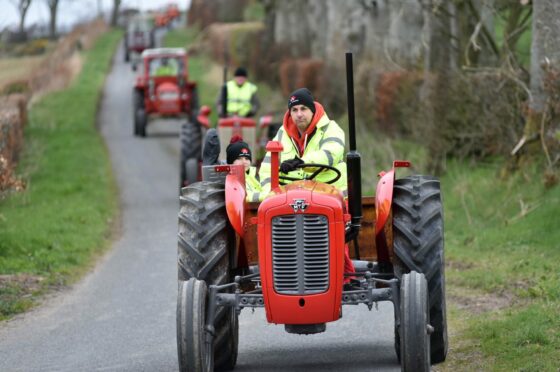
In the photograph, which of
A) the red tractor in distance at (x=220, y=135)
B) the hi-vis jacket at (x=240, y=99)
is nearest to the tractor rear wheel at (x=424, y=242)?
the red tractor in distance at (x=220, y=135)

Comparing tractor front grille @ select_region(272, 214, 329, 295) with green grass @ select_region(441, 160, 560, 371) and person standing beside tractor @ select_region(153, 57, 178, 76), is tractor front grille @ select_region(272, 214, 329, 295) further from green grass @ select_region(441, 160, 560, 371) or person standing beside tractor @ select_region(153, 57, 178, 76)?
person standing beside tractor @ select_region(153, 57, 178, 76)

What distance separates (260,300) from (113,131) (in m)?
33.7

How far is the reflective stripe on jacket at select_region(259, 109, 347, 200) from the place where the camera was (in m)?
10.3

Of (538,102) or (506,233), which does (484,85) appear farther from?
(506,233)

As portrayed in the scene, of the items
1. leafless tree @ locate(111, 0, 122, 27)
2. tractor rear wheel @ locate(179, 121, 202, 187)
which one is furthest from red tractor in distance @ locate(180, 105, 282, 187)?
leafless tree @ locate(111, 0, 122, 27)

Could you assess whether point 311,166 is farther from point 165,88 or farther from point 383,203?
point 165,88

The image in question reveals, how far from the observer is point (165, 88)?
3816 centimetres

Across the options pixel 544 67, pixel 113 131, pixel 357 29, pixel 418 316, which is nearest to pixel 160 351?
pixel 418 316

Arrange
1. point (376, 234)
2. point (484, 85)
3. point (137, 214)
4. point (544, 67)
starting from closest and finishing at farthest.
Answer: point (376, 234) < point (544, 67) < point (484, 85) < point (137, 214)

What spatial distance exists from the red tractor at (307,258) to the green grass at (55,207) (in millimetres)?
4464

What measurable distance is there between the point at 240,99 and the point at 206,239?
1304 cm

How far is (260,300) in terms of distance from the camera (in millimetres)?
9523

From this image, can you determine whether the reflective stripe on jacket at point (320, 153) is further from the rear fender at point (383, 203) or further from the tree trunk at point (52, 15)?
the tree trunk at point (52, 15)

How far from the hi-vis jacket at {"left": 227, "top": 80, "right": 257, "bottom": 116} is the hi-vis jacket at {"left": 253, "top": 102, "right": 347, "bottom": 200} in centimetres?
1228
